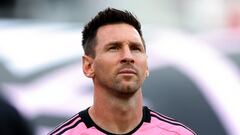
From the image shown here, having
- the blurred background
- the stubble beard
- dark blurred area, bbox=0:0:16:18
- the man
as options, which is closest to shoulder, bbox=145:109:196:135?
the man

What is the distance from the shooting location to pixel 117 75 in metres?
1.58

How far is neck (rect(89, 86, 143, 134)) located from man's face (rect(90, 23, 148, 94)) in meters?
0.05

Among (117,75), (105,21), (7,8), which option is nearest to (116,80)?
(117,75)

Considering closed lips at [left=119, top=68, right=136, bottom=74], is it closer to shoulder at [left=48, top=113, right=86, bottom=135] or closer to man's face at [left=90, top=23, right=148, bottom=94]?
man's face at [left=90, top=23, right=148, bottom=94]

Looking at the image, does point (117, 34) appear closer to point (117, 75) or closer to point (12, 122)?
point (117, 75)

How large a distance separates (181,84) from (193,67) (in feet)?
0.47

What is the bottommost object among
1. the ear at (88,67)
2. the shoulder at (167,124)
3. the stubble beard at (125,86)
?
the shoulder at (167,124)

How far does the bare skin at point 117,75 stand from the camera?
1.57 meters

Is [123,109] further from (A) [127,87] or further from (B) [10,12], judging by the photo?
(B) [10,12]

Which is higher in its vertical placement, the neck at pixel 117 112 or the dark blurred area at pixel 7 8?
the dark blurred area at pixel 7 8

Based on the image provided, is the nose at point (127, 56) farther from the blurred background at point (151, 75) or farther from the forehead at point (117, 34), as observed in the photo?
the blurred background at point (151, 75)

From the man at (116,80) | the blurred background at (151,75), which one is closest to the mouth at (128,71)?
the man at (116,80)

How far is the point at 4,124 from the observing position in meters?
2.58

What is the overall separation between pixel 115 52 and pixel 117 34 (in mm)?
69
